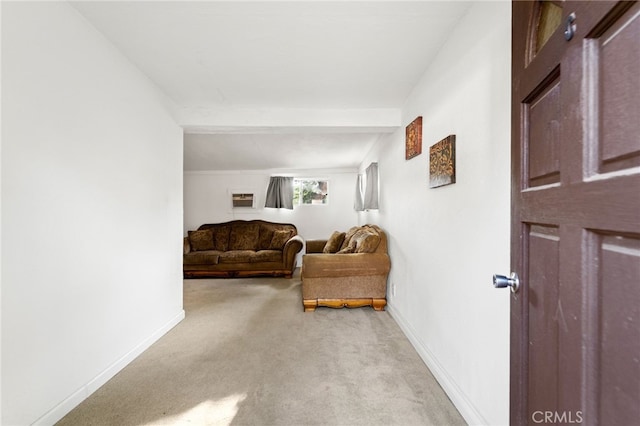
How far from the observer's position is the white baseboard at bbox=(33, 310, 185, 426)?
137 cm

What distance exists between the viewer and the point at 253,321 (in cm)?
274

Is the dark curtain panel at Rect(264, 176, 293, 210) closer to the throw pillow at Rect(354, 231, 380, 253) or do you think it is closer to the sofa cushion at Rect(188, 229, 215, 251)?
the sofa cushion at Rect(188, 229, 215, 251)

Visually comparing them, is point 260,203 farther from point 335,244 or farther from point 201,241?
point 335,244

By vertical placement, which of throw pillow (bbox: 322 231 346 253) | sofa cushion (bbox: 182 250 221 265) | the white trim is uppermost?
the white trim

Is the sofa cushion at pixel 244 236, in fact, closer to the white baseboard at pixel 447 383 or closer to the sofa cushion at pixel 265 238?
the sofa cushion at pixel 265 238

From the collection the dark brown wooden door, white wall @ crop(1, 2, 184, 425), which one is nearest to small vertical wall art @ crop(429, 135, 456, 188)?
the dark brown wooden door

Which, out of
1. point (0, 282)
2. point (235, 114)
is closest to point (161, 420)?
point (0, 282)

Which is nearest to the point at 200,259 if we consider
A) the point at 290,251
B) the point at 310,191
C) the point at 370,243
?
the point at 290,251

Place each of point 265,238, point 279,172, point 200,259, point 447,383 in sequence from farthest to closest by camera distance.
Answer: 1. point 279,172
2. point 265,238
3. point 200,259
4. point 447,383

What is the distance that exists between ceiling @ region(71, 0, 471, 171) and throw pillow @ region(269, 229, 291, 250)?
2.58 m

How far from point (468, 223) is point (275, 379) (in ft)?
5.01

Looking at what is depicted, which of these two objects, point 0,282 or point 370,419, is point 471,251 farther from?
point 0,282

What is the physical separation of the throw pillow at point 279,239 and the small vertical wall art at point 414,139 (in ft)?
10.5

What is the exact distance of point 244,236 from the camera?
17.5ft
